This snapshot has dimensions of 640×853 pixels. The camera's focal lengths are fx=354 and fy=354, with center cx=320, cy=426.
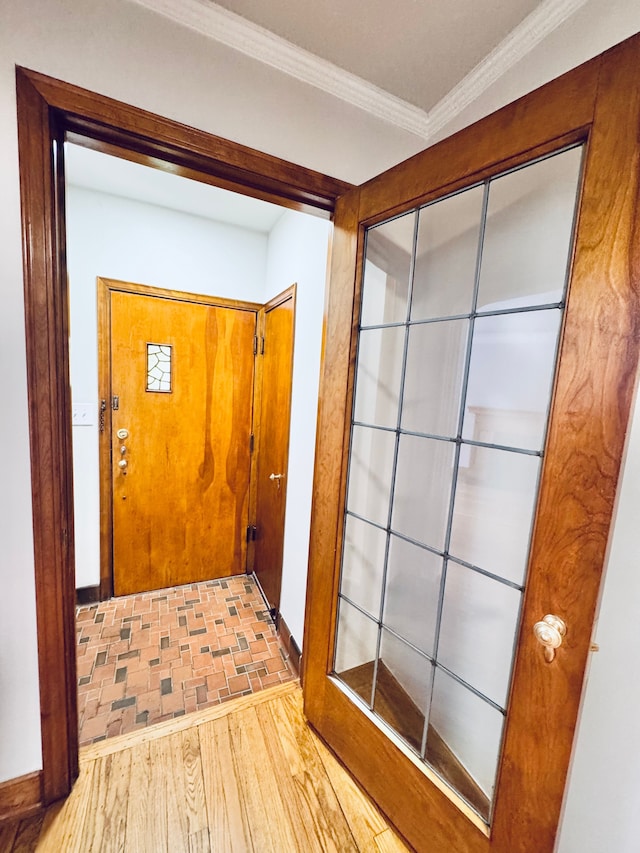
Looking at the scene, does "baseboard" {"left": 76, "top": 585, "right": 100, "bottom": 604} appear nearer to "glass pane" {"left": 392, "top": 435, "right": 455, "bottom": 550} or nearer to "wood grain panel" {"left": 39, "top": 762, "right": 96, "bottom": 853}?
"wood grain panel" {"left": 39, "top": 762, "right": 96, "bottom": 853}

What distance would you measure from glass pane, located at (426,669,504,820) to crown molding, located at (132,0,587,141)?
1.93 meters

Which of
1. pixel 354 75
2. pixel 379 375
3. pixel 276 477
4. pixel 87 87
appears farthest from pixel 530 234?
pixel 276 477

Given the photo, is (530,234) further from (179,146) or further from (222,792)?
(222,792)

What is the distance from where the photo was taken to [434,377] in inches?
47.8

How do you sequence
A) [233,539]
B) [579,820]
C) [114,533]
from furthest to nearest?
[233,539] → [114,533] → [579,820]

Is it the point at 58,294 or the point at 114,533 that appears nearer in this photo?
the point at 58,294

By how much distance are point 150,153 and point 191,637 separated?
7.57ft

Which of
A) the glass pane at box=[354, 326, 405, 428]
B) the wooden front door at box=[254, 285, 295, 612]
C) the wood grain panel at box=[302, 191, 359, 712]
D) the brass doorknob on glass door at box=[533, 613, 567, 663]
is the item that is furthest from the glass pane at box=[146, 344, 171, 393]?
the brass doorknob on glass door at box=[533, 613, 567, 663]

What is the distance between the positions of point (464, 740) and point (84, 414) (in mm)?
2431

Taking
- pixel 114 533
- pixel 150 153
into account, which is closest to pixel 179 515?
pixel 114 533

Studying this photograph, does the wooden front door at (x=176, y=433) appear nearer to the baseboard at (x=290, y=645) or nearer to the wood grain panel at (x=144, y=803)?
the baseboard at (x=290, y=645)

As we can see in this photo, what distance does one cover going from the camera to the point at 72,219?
204 centimetres

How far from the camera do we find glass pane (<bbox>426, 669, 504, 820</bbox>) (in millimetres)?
1022

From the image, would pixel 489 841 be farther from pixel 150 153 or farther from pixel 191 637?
pixel 150 153
